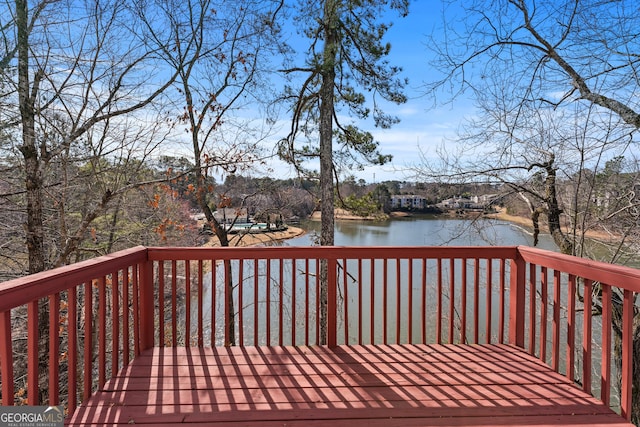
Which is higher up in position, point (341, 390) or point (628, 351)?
point (628, 351)

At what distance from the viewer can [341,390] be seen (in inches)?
86.9

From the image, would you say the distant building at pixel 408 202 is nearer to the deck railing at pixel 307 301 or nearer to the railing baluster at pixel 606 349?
the deck railing at pixel 307 301

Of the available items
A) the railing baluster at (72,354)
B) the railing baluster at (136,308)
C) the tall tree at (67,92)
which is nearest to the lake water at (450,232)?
the tall tree at (67,92)

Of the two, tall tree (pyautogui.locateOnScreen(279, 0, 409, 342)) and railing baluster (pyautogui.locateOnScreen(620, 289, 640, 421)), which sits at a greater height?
tall tree (pyautogui.locateOnScreen(279, 0, 409, 342))

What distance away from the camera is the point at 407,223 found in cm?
873

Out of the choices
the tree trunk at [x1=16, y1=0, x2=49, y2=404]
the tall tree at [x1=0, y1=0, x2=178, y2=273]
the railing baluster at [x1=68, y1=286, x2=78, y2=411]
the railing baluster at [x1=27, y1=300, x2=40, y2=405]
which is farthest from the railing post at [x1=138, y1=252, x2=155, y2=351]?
the tall tree at [x1=0, y1=0, x2=178, y2=273]

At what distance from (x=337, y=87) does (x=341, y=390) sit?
5.39 metres

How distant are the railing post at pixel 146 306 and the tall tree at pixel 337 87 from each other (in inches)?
142

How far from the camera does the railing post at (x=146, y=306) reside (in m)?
2.82

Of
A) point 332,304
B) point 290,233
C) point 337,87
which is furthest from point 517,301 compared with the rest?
point 290,233

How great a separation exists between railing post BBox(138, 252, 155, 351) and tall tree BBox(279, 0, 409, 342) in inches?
142

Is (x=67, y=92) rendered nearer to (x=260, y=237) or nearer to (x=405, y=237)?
(x=260, y=237)

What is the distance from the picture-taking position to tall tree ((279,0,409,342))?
588 cm

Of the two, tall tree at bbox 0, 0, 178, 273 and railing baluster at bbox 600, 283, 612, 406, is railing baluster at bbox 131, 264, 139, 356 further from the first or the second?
tall tree at bbox 0, 0, 178, 273
